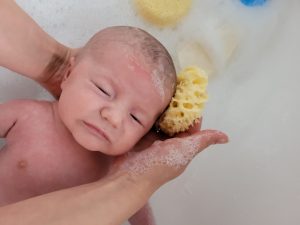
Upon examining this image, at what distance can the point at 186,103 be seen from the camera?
103cm

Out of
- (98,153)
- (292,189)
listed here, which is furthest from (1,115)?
(292,189)

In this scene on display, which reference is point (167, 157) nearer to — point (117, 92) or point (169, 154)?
point (169, 154)

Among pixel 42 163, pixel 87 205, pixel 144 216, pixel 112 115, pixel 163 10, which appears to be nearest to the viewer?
pixel 87 205

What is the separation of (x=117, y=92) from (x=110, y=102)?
28 mm

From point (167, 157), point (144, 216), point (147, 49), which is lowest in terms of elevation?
point (144, 216)

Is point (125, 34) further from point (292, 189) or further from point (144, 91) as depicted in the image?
point (292, 189)

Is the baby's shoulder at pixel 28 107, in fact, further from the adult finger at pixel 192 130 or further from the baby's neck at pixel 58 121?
the adult finger at pixel 192 130

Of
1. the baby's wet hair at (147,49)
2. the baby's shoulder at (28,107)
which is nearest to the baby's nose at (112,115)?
the baby's wet hair at (147,49)

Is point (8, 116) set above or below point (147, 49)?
below

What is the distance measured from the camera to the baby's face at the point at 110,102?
0.98m

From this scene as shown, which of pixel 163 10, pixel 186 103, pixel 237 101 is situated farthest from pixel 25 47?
pixel 237 101

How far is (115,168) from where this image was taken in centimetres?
103

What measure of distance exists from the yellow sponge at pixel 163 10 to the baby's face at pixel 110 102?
44 centimetres

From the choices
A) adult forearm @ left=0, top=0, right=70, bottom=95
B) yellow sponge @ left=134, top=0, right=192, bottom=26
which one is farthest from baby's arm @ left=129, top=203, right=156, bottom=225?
yellow sponge @ left=134, top=0, right=192, bottom=26
